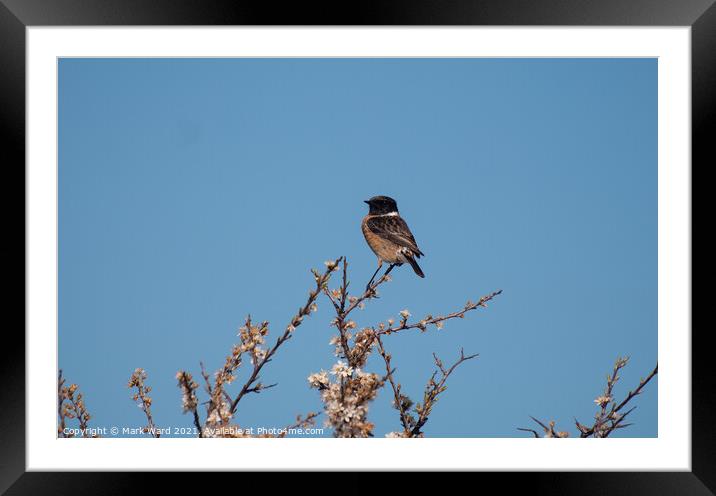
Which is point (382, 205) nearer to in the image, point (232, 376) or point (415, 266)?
point (415, 266)

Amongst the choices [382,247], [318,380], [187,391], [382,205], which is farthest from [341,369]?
[382,205]

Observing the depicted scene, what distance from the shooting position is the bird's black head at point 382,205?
Result: 26.4ft

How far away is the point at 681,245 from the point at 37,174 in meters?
3.65

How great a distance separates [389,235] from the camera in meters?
7.21

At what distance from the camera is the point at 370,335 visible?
436 centimetres

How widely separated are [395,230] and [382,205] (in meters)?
0.86

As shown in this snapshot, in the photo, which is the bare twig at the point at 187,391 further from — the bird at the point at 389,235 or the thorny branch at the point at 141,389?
the bird at the point at 389,235

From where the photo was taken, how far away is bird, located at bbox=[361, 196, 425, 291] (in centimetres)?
682

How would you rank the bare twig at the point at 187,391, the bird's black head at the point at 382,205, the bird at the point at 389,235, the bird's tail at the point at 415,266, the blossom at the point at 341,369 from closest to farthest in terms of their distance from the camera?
the bare twig at the point at 187,391
the blossom at the point at 341,369
the bird's tail at the point at 415,266
the bird at the point at 389,235
the bird's black head at the point at 382,205

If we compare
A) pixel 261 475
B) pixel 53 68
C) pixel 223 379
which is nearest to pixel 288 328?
pixel 223 379

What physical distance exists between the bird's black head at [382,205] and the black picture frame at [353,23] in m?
4.21

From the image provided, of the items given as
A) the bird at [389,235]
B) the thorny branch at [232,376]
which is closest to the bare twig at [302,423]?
the thorny branch at [232,376]

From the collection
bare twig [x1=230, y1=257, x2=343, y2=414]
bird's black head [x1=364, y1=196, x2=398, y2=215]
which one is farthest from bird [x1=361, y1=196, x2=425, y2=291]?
bare twig [x1=230, y1=257, x2=343, y2=414]

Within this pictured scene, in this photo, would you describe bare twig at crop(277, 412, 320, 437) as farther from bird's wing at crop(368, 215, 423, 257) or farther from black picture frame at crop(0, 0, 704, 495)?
bird's wing at crop(368, 215, 423, 257)
